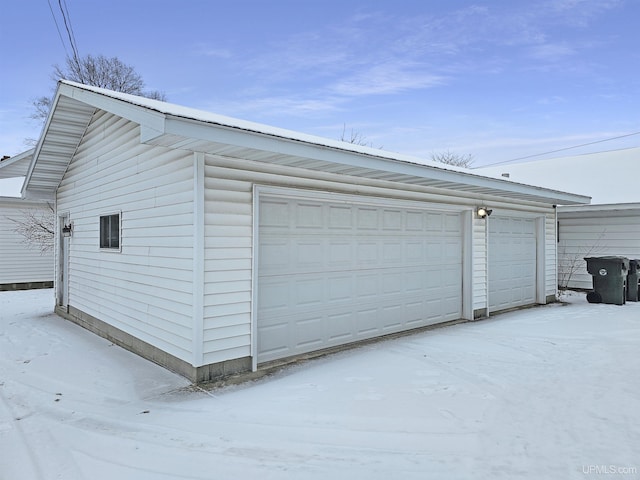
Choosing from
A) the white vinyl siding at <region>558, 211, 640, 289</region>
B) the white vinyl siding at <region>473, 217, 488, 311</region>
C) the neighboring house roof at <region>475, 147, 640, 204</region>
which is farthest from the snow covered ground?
the neighboring house roof at <region>475, 147, 640, 204</region>

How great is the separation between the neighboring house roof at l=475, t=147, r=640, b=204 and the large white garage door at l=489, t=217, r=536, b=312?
8.97 feet

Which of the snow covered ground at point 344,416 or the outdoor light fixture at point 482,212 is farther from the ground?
the outdoor light fixture at point 482,212

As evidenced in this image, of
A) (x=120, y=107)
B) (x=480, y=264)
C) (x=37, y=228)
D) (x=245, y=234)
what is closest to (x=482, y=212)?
(x=480, y=264)

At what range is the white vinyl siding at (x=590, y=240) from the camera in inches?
448

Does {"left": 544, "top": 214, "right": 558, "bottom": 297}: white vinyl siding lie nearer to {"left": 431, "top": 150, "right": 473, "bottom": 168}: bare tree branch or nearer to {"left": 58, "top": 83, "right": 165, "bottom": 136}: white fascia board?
{"left": 58, "top": 83, "right": 165, "bottom": 136}: white fascia board

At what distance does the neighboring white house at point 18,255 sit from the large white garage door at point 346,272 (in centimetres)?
1084

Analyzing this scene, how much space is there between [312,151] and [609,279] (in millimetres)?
8319

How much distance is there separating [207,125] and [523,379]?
3.90 meters

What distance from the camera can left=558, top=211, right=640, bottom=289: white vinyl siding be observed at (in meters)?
11.4

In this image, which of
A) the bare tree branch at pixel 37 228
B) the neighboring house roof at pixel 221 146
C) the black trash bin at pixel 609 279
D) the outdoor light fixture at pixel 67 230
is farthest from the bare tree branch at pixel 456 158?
the outdoor light fixture at pixel 67 230

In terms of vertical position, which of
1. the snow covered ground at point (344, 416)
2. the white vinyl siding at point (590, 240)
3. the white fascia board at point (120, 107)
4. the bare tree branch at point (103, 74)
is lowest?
the snow covered ground at point (344, 416)

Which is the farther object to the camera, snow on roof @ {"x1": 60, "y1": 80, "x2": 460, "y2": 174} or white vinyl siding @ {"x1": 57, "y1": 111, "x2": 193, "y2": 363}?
white vinyl siding @ {"x1": 57, "y1": 111, "x2": 193, "y2": 363}

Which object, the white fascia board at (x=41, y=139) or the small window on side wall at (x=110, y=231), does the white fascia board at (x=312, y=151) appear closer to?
the small window on side wall at (x=110, y=231)

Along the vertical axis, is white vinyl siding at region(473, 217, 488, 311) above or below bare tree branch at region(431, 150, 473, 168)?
below
